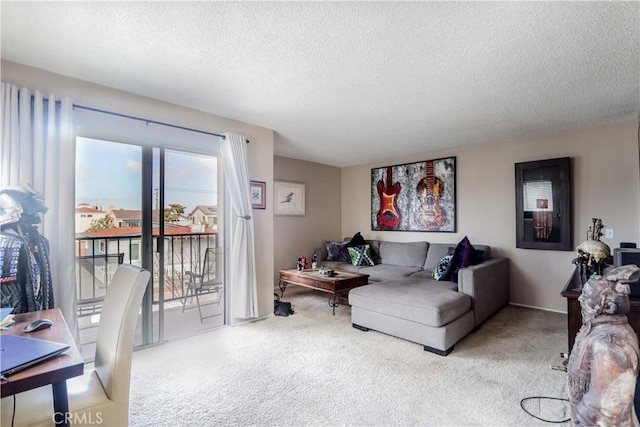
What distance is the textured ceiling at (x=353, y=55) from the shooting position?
5.51 feet

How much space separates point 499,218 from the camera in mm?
4359

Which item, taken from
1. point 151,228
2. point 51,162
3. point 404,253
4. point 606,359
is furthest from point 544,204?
point 51,162

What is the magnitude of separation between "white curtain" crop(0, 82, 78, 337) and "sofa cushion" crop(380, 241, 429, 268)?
13.5ft

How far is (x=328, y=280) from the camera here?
372cm

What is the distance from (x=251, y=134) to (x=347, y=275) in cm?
219

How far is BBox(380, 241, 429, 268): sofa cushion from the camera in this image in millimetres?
4785

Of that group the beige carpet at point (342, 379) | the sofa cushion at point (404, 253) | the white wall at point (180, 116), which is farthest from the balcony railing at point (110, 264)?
the sofa cushion at point (404, 253)

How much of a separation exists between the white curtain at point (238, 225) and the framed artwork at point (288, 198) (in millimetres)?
1688

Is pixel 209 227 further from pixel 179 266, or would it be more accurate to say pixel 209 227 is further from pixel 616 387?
pixel 616 387

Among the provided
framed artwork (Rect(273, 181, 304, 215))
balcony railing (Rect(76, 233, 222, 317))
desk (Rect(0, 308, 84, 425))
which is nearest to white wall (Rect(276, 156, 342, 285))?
framed artwork (Rect(273, 181, 304, 215))

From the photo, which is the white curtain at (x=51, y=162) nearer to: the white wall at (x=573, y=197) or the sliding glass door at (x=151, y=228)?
the sliding glass door at (x=151, y=228)

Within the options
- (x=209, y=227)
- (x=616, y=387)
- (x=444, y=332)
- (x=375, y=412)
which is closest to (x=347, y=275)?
(x=444, y=332)

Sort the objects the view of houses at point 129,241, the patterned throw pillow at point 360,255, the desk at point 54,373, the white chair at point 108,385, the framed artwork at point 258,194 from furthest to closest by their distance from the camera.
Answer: the patterned throw pillow at point 360,255
the framed artwork at point 258,194
the view of houses at point 129,241
the white chair at point 108,385
the desk at point 54,373

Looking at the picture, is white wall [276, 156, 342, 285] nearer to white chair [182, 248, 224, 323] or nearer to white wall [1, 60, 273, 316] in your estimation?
white wall [1, 60, 273, 316]
